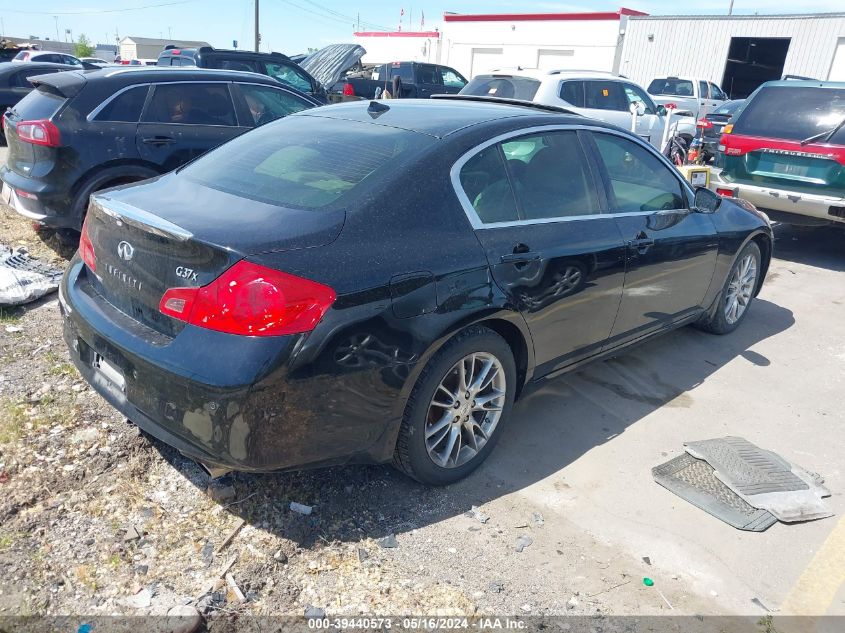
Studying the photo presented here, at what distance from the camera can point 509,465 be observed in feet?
11.6

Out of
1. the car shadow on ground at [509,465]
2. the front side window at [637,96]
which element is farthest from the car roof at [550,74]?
the car shadow on ground at [509,465]

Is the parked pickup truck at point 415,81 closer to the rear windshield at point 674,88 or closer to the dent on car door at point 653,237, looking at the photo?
the rear windshield at point 674,88

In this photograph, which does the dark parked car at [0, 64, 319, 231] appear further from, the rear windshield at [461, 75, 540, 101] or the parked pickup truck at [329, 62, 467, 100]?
the parked pickup truck at [329, 62, 467, 100]

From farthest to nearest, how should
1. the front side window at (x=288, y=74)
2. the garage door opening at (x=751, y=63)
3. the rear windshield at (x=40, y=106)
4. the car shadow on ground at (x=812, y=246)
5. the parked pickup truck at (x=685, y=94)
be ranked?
1. the garage door opening at (x=751, y=63)
2. the parked pickup truck at (x=685, y=94)
3. the front side window at (x=288, y=74)
4. the car shadow on ground at (x=812, y=246)
5. the rear windshield at (x=40, y=106)

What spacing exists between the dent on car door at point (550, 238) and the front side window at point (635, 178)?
0.24m

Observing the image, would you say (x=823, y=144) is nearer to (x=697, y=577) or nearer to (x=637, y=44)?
(x=697, y=577)

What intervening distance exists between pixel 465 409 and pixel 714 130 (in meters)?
15.1

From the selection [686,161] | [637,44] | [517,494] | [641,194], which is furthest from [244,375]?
[637,44]

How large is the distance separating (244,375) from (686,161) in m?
12.1

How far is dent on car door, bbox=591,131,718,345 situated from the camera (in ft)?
13.0

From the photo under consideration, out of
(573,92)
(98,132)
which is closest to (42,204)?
(98,132)

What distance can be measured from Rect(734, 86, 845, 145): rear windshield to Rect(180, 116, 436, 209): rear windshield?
6.16m

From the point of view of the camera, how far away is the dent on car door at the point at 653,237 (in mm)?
3973

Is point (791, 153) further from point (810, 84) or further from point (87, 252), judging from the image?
point (87, 252)
